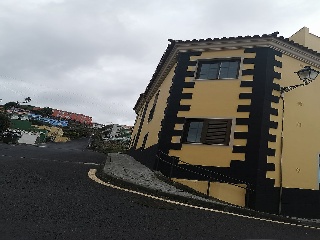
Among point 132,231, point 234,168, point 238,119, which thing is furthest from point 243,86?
point 132,231

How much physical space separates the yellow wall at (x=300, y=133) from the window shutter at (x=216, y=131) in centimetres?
229

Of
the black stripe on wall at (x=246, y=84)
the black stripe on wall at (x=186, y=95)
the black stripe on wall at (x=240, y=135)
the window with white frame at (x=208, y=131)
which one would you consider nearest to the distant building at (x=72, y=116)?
the black stripe on wall at (x=186, y=95)

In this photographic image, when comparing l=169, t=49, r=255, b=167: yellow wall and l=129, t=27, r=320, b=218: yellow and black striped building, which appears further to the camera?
l=169, t=49, r=255, b=167: yellow wall

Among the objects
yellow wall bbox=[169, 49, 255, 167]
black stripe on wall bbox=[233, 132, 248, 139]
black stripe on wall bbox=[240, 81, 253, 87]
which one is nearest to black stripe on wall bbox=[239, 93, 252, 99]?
yellow wall bbox=[169, 49, 255, 167]

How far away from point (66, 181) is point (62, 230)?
3325 mm

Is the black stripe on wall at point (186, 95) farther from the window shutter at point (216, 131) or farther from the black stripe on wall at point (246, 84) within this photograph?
the black stripe on wall at point (246, 84)

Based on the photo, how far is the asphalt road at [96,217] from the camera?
3451 mm

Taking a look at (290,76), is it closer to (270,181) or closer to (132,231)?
(270,181)

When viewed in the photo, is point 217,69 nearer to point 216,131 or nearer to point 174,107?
point 174,107

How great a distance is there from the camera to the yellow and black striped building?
10.1 m

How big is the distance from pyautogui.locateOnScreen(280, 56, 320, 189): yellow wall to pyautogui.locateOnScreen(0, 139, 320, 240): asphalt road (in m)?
5.20

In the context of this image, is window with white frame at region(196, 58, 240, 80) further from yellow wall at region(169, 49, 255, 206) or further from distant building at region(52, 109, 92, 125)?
distant building at region(52, 109, 92, 125)

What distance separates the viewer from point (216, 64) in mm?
12227

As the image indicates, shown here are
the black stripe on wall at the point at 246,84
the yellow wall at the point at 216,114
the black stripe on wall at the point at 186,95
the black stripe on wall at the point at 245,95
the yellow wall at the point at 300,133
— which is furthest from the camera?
the black stripe on wall at the point at 186,95
